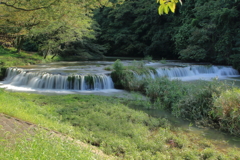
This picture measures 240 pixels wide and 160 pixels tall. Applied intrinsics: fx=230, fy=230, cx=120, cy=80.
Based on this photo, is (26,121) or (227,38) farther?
(227,38)

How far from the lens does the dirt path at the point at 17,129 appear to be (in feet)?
13.8

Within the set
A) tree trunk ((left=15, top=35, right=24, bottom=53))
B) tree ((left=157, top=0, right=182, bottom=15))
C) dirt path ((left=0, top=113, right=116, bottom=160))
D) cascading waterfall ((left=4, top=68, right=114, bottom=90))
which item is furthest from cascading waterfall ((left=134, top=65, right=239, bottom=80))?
tree ((left=157, top=0, right=182, bottom=15))

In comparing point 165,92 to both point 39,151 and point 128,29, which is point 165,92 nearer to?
point 39,151

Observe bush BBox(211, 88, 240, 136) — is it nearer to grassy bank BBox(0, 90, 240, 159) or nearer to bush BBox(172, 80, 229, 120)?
bush BBox(172, 80, 229, 120)

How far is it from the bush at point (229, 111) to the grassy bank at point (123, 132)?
124 centimetres

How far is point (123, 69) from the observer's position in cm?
1502

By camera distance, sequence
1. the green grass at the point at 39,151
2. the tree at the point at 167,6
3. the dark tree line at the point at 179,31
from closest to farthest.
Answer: the tree at the point at 167,6
the green grass at the point at 39,151
the dark tree line at the point at 179,31

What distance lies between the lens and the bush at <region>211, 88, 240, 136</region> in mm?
7012

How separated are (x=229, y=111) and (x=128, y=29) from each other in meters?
30.7

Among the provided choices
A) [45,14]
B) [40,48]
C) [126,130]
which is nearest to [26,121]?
[126,130]

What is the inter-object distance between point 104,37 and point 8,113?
1288 inches

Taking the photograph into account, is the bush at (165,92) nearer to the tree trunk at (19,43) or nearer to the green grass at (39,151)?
the green grass at (39,151)

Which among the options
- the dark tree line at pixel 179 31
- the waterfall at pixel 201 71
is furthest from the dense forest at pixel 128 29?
the waterfall at pixel 201 71

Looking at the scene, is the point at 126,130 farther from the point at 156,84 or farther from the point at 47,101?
the point at 156,84
